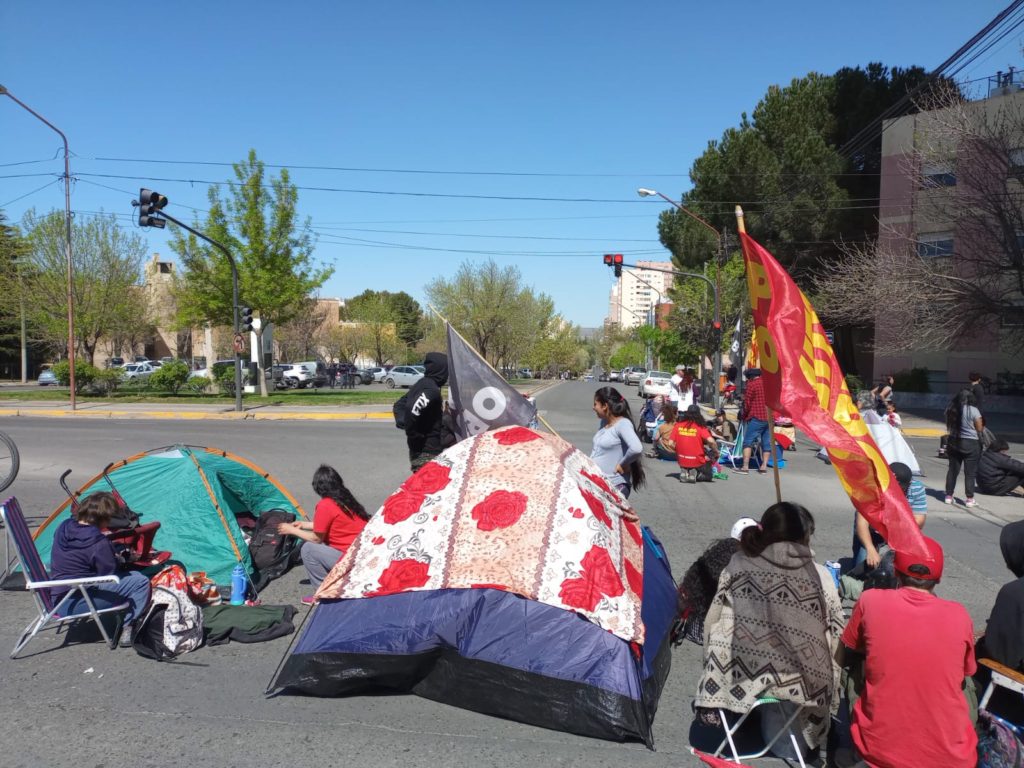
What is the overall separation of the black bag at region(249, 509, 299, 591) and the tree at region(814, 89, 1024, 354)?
68.0ft

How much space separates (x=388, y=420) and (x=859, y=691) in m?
20.2

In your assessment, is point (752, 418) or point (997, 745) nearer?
point (997, 745)

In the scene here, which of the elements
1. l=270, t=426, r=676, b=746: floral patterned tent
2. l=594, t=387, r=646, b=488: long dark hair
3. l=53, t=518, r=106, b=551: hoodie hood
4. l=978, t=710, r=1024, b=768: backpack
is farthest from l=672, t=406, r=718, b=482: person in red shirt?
l=53, t=518, r=106, b=551: hoodie hood

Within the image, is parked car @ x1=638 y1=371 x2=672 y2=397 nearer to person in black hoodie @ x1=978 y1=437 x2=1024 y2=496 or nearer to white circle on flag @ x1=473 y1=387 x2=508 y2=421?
person in black hoodie @ x1=978 y1=437 x2=1024 y2=496

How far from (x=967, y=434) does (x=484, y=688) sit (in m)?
8.83

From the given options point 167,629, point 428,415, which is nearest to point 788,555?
point 428,415

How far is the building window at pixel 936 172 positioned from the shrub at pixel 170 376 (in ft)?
91.8

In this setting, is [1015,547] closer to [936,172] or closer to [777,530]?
[777,530]

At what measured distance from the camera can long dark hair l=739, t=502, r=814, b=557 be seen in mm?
3748

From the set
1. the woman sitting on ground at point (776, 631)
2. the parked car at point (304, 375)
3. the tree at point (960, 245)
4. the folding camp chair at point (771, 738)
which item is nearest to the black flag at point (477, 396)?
the woman sitting on ground at point (776, 631)

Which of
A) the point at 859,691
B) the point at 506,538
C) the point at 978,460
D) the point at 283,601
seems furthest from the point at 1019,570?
the point at 978,460

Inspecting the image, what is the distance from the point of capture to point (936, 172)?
77.2 feet

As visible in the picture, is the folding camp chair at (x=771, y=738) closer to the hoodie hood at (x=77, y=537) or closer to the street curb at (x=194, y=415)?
the hoodie hood at (x=77, y=537)

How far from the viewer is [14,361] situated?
55.2m
